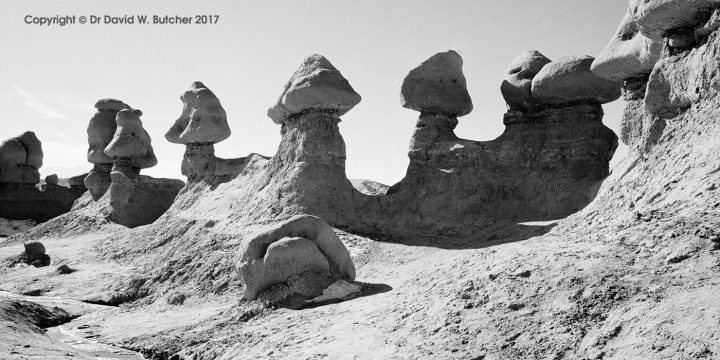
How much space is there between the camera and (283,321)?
8672mm

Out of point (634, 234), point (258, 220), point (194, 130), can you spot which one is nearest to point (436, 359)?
point (634, 234)

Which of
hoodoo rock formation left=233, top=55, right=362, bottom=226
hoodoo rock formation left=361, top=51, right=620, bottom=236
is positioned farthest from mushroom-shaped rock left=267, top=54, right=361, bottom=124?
hoodoo rock formation left=361, top=51, right=620, bottom=236

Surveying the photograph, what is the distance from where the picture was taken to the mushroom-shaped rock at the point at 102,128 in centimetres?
2469

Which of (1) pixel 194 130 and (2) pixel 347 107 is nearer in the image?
(2) pixel 347 107

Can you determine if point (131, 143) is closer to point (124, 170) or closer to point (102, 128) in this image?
point (124, 170)

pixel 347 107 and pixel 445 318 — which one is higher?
pixel 347 107

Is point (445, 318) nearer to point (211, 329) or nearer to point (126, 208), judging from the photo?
point (211, 329)

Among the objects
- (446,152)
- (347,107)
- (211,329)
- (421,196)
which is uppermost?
(347,107)

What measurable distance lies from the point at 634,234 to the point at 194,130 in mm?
14110

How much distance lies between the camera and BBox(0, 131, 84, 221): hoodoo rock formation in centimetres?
2727

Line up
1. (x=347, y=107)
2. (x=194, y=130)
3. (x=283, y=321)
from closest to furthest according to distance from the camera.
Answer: (x=283, y=321) → (x=347, y=107) → (x=194, y=130)

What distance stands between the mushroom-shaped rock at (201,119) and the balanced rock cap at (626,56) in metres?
10.7

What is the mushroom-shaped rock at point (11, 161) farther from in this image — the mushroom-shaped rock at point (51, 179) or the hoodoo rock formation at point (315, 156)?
the hoodoo rock formation at point (315, 156)

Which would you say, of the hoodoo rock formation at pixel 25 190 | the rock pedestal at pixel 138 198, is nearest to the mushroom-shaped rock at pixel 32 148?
the hoodoo rock formation at pixel 25 190
